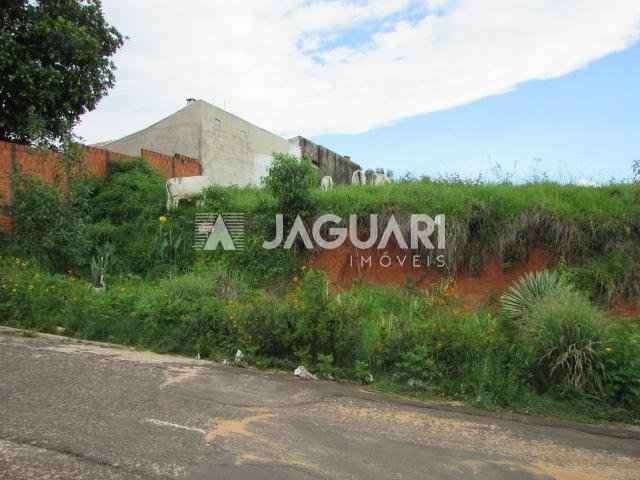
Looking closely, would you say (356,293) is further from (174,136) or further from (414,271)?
(174,136)

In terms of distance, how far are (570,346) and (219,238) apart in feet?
21.7

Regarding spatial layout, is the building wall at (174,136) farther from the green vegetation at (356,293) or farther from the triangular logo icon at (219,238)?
the triangular logo icon at (219,238)

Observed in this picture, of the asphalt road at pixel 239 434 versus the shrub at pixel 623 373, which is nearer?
the asphalt road at pixel 239 434

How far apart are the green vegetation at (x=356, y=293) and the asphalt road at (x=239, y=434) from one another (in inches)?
27.1

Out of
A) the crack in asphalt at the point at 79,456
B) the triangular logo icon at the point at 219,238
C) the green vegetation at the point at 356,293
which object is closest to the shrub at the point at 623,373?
the green vegetation at the point at 356,293

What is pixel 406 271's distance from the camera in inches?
362

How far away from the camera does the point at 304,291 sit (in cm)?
650

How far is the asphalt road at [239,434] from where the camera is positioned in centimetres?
351

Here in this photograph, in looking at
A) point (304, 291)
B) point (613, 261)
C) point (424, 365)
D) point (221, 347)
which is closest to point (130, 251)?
point (221, 347)

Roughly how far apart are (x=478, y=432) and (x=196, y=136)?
1496 centimetres

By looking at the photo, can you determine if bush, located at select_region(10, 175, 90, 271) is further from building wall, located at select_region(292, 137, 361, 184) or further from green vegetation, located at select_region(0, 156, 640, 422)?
building wall, located at select_region(292, 137, 361, 184)

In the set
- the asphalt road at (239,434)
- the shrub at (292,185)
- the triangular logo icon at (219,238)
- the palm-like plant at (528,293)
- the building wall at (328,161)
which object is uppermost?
the building wall at (328,161)

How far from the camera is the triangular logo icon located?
9898 mm

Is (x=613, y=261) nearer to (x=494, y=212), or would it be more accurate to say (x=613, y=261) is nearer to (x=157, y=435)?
(x=494, y=212)
